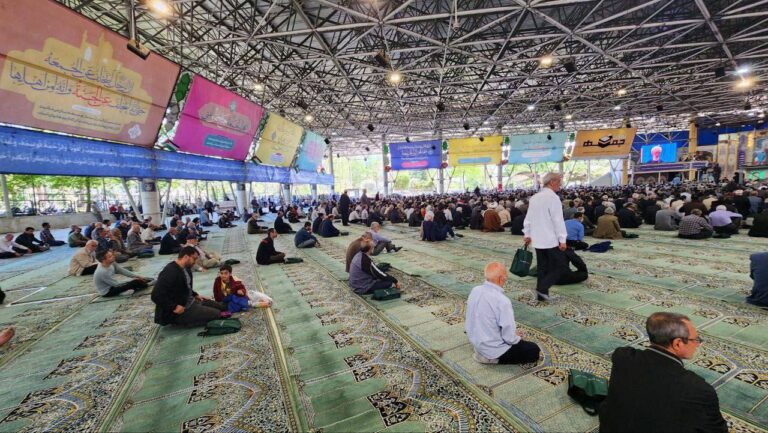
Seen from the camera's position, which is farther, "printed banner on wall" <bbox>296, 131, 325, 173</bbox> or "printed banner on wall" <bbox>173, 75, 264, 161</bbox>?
"printed banner on wall" <bbox>296, 131, 325, 173</bbox>

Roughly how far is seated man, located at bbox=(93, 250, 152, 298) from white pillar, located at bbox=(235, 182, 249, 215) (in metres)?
13.2

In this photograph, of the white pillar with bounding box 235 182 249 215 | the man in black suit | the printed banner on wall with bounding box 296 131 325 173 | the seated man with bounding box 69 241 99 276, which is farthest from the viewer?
the printed banner on wall with bounding box 296 131 325 173

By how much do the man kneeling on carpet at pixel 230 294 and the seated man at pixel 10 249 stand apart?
9034mm

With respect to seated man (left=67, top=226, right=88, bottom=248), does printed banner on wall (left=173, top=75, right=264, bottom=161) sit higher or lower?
higher

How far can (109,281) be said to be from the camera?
4.96m

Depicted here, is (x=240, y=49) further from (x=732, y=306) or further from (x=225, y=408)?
(x=732, y=306)

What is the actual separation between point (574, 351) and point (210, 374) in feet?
9.75

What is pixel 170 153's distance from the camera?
11.5 m

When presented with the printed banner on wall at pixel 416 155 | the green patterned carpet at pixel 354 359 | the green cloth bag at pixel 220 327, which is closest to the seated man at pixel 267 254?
the green patterned carpet at pixel 354 359

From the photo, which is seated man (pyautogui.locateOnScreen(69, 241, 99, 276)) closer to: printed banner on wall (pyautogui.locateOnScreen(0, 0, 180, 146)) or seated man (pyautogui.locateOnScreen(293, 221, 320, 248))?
printed banner on wall (pyautogui.locateOnScreen(0, 0, 180, 146))

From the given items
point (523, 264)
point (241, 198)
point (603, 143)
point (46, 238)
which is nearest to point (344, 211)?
point (241, 198)

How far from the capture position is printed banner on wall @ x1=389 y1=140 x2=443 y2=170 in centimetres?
1978

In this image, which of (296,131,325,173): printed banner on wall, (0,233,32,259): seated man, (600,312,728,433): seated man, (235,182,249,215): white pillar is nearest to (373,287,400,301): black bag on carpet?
(600,312,728,433): seated man

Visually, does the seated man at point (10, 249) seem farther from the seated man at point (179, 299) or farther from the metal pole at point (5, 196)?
the seated man at point (179, 299)
